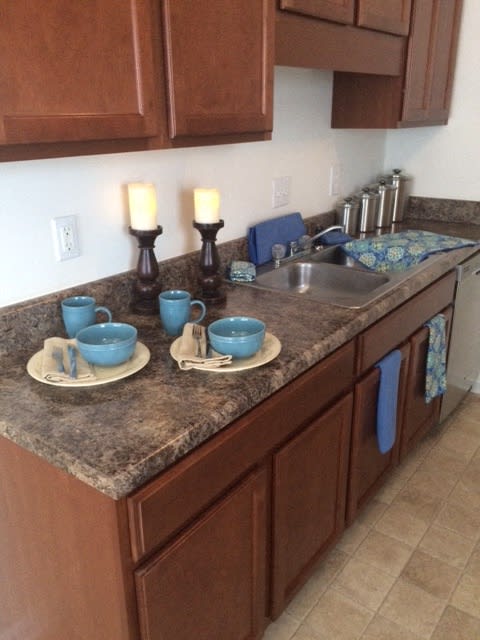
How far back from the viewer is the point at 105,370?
4.02 feet

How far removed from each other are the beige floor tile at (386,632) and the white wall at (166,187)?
4.20ft

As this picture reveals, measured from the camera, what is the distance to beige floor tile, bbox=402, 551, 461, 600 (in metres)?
1.75

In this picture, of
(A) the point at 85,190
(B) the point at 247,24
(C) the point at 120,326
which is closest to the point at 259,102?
(B) the point at 247,24

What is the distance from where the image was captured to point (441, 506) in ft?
6.95

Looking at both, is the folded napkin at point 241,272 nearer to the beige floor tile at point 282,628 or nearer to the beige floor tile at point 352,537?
the beige floor tile at point 352,537

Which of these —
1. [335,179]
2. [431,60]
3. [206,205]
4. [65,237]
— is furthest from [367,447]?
[431,60]

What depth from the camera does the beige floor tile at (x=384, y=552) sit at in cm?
184

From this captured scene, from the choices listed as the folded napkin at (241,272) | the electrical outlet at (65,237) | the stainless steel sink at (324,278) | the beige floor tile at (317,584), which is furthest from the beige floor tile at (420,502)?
the electrical outlet at (65,237)

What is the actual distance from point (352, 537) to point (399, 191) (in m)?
1.67

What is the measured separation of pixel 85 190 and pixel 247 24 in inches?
23.1

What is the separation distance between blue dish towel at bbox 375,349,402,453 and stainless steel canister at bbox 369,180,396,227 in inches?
40.4

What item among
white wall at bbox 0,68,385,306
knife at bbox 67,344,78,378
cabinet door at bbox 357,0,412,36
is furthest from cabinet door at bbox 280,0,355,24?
knife at bbox 67,344,78,378

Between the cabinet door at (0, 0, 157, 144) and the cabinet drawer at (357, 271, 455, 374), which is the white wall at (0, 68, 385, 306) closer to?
the cabinet door at (0, 0, 157, 144)

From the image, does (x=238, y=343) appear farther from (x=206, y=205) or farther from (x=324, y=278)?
(x=324, y=278)
